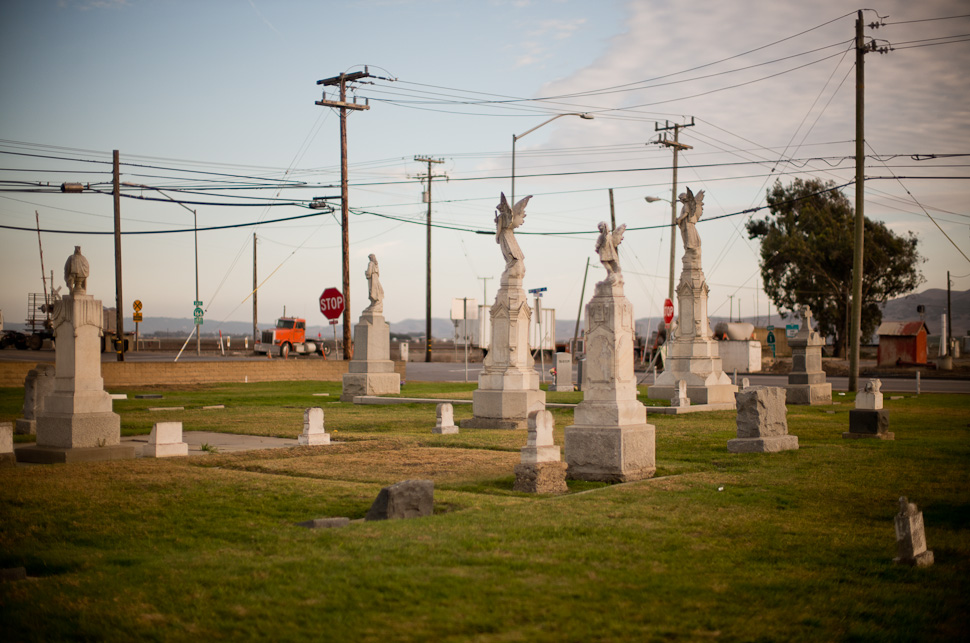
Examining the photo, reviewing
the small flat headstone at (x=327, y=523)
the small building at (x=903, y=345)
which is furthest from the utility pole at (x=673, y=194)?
the small flat headstone at (x=327, y=523)

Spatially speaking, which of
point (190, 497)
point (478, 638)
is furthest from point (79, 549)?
point (478, 638)

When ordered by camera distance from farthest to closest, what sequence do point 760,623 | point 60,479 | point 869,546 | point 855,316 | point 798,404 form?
point 855,316, point 798,404, point 60,479, point 869,546, point 760,623

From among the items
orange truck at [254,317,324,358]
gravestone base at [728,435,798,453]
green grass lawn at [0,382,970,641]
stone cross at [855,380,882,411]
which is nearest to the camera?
green grass lawn at [0,382,970,641]

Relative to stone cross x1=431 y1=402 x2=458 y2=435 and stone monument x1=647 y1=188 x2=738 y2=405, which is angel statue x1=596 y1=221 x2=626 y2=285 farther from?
stone monument x1=647 y1=188 x2=738 y2=405

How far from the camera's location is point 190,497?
32.1 ft

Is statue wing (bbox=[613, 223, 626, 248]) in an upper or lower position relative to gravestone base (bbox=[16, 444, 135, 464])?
upper

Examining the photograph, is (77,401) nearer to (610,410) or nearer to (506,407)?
(610,410)

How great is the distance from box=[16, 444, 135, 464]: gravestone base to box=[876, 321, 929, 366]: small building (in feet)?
147

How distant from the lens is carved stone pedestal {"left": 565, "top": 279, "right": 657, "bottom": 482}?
36.8 ft

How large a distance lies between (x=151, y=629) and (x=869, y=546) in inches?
236

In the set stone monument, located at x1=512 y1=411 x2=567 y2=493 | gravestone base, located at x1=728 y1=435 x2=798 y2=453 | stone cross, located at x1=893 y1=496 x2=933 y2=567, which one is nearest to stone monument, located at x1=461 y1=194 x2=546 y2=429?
gravestone base, located at x1=728 y1=435 x2=798 y2=453

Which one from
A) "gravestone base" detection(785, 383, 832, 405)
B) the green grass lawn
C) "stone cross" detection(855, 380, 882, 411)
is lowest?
the green grass lawn

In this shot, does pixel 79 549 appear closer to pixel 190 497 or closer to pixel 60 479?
pixel 190 497

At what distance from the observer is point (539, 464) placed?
34.7 feet
